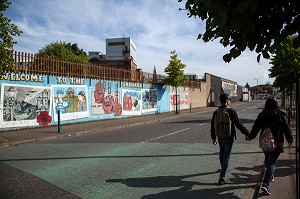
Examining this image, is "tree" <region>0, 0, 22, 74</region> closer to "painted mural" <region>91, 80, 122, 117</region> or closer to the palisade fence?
the palisade fence

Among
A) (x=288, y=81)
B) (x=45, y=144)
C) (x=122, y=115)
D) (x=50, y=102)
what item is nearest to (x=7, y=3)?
(x=45, y=144)

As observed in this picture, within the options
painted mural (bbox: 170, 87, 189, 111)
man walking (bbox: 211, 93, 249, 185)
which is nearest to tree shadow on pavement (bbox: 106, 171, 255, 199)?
man walking (bbox: 211, 93, 249, 185)

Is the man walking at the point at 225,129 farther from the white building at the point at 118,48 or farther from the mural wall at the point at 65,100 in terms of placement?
the white building at the point at 118,48

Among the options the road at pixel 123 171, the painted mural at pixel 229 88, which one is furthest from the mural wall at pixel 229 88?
the road at pixel 123 171

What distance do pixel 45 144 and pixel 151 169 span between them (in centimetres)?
→ 561

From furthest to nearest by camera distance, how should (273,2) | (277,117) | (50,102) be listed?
(50,102)
(277,117)
(273,2)

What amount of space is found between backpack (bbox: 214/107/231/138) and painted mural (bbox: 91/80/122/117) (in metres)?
14.8

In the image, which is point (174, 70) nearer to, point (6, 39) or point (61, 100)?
point (61, 100)

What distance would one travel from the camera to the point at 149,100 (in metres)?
27.3

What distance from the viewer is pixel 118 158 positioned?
7664 millimetres

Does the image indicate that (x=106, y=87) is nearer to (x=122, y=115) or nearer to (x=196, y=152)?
(x=122, y=115)

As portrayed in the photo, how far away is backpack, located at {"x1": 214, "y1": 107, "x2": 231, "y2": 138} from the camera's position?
5410 millimetres

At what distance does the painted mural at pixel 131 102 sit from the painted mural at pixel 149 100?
32.0 inches

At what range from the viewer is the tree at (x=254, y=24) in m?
2.54
